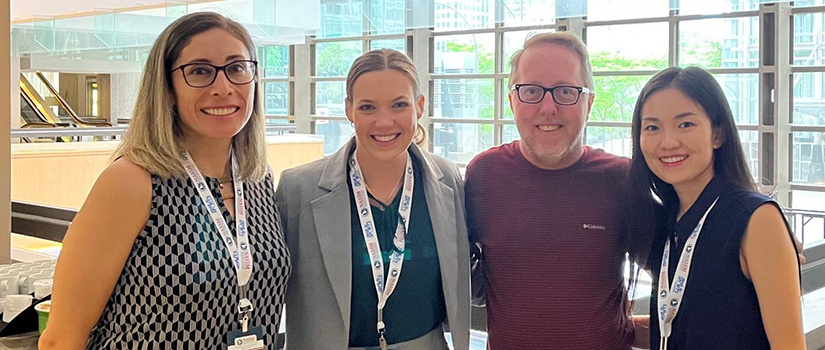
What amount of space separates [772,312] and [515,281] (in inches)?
28.7

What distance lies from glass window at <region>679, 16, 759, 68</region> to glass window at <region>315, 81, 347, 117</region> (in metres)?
Answer: 7.65

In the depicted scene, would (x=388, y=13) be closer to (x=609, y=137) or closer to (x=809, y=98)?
(x=609, y=137)

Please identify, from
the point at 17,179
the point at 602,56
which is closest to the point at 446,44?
the point at 602,56

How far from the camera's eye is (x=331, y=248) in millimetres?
2176

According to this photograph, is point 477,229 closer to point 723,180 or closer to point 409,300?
point 409,300

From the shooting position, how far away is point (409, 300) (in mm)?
2209

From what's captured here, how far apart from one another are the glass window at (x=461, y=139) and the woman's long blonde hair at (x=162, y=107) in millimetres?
13010

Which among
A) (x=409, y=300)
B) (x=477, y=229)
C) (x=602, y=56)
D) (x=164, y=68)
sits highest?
(x=602, y=56)

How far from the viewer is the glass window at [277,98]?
61.1 feet

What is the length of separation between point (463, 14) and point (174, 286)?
12.0 meters

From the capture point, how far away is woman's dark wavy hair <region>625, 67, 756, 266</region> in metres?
1.96

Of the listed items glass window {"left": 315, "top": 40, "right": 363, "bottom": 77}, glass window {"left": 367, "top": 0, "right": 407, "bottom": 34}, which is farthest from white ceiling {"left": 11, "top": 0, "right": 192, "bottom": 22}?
glass window {"left": 315, "top": 40, "right": 363, "bottom": 77}

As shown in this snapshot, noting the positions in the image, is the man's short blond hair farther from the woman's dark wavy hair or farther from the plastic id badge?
the plastic id badge

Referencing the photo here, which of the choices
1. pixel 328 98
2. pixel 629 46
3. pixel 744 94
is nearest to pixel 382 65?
pixel 744 94
